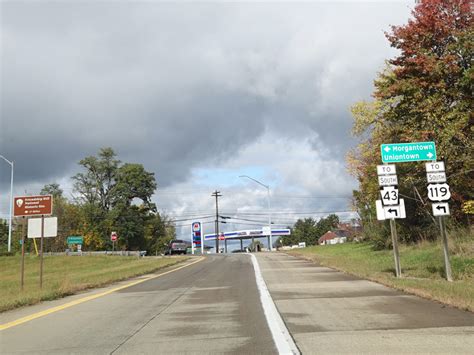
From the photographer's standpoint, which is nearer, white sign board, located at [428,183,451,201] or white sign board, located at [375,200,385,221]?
white sign board, located at [428,183,451,201]

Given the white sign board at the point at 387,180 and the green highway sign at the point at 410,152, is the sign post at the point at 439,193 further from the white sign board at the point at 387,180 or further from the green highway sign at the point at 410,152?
the white sign board at the point at 387,180

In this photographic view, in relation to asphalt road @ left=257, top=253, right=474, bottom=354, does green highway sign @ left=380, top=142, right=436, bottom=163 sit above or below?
above

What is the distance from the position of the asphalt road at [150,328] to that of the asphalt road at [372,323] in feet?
2.37

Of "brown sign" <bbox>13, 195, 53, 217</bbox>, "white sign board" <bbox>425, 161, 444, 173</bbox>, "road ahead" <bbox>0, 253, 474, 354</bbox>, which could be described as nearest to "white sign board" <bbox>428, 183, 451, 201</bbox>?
"white sign board" <bbox>425, 161, 444, 173</bbox>

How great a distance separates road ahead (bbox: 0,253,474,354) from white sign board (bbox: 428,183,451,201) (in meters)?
3.54

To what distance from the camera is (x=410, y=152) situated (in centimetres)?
1588

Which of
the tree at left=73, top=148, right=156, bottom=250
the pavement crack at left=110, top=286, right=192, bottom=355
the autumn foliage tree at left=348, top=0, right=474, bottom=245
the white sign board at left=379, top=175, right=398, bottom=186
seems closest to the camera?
the pavement crack at left=110, top=286, right=192, bottom=355

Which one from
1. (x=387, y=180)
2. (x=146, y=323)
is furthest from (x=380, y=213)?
(x=146, y=323)

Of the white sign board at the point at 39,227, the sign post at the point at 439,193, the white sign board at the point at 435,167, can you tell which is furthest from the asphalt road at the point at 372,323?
the white sign board at the point at 39,227

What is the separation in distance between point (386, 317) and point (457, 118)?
15980mm

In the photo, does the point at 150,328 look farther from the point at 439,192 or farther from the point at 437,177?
the point at 437,177

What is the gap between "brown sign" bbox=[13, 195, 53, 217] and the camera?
18812 millimetres

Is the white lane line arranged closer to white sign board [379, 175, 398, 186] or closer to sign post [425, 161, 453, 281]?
sign post [425, 161, 453, 281]

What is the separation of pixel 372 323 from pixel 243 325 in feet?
7.62
